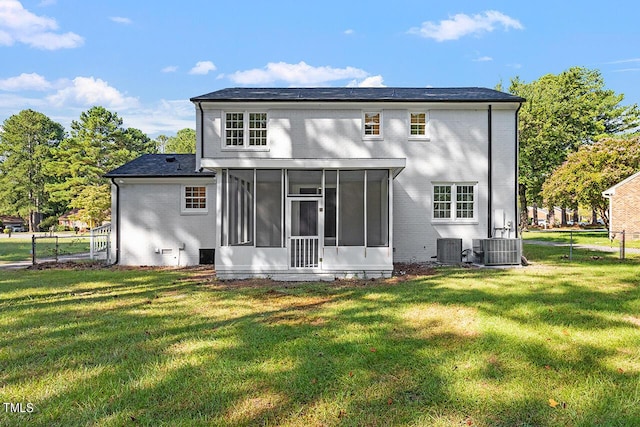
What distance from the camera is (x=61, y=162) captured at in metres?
45.1

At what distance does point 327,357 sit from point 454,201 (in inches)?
442

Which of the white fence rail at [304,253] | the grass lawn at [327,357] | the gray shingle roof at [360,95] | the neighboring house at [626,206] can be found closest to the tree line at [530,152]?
the neighboring house at [626,206]

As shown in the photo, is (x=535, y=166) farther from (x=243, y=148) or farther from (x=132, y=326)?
(x=132, y=326)

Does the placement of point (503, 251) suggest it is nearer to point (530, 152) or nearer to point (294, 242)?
point (294, 242)

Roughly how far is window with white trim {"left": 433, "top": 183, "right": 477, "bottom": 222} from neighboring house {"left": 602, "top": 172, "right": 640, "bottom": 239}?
1768cm

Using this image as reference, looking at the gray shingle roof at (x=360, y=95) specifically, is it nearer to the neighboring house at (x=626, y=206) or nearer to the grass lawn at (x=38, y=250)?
the grass lawn at (x=38, y=250)

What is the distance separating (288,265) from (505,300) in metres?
5.49

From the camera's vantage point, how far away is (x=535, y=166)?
39938mm

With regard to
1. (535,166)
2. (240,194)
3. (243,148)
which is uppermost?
(535,166)

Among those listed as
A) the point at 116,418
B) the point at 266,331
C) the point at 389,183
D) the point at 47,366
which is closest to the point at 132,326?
the point at 47,366

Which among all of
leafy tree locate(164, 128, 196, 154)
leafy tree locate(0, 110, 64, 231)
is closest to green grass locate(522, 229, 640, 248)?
leafy tree locate(164, 128, 196, 154)

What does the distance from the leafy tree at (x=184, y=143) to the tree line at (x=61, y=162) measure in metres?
0.22

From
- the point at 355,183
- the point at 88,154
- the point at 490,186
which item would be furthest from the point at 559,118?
the point at 88,154

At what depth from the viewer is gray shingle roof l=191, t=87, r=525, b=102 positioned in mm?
14164
